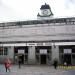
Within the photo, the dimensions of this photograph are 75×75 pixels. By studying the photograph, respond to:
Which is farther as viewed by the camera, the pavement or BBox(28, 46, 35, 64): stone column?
BBox(28, 46, 35, 64): stone column

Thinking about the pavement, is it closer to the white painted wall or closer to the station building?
the station building

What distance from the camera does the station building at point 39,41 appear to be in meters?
48.3

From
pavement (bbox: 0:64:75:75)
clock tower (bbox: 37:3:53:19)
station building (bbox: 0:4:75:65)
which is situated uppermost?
clock tower (bbox: 37:3:53:19)

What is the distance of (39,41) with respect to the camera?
164 feet

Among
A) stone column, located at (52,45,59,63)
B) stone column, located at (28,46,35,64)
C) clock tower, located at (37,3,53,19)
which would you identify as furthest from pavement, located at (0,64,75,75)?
clock tower, located at (37,3,53,19)

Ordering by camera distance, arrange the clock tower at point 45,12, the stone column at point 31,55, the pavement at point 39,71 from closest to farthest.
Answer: the pavement at point 39,71
the stone column at point 31,55
the clock tower at point 45,12

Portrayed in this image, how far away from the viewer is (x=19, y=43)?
170 ft

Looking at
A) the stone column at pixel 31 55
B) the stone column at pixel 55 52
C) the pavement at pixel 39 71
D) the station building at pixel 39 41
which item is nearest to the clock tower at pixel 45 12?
the station building at pixel 39 41

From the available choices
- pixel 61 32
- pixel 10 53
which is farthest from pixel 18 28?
pixel 61 32

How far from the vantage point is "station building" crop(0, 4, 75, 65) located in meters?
48.3

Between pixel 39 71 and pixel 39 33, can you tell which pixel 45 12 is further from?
pixel 39 71

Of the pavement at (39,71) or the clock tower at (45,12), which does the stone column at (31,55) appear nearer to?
the pavement at (39,71)

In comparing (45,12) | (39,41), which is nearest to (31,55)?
(39,41)

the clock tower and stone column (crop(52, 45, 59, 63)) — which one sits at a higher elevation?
the clock tower
